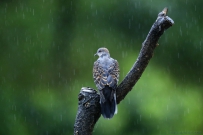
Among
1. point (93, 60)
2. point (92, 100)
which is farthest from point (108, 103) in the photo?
point (93, 60)

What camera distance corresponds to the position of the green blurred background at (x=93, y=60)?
6414 millimetres

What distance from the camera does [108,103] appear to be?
3.28 meters

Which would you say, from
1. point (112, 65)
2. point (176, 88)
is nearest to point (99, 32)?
point (176, 88)

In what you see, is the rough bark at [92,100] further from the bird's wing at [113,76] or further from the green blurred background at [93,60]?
the green blurred background at [93,60]

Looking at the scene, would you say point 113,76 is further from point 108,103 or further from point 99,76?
point 108,103

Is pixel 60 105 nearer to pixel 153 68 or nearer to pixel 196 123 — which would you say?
pixel 153 68

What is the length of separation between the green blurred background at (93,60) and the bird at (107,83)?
259cm

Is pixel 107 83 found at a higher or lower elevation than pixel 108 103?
higher

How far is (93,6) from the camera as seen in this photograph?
23.0 ft

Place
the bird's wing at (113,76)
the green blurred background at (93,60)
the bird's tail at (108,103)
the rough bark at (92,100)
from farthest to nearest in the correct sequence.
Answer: the green blurred background at (93,60) → the bird's wing at (113,76) → the bird's tail at (108,103) → the rough bark at (92,100)

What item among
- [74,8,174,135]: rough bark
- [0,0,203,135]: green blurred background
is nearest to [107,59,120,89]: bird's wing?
[74,8,174,135]: rough bark

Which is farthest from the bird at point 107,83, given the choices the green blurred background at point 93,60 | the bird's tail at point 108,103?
the green blurred background at point 93,60

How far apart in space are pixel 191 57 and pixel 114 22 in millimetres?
1376

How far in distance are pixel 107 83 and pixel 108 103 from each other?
0.23 m
